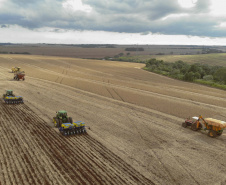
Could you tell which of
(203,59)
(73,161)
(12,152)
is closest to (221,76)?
(73,161)

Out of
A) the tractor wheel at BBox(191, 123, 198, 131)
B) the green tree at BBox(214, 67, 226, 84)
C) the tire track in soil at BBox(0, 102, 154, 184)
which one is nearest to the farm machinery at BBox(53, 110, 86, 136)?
the tire track in soil at BBox(0, 102, 154, 184)

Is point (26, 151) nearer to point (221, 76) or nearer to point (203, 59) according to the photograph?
point (221, 76)

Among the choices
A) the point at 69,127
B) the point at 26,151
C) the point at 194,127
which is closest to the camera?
the point at 26,151

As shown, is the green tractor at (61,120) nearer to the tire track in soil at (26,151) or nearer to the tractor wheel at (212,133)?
the tire track in soil at (26,151)

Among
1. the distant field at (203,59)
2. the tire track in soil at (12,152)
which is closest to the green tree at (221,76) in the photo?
the tire track in soil at (12,152)

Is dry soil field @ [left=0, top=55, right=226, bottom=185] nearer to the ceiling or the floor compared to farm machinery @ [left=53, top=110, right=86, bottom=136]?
nearer to the floor

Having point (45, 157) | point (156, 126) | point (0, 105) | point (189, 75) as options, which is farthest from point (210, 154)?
point (189, 75)

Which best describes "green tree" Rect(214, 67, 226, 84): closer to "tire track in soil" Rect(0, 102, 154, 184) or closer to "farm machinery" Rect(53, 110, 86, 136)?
"farm machinery" Rect(53, 110, 86, 136)

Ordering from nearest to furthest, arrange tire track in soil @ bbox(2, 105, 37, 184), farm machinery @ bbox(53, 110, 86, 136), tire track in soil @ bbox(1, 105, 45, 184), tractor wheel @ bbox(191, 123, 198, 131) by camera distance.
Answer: tire track in soil @ bbox(1, 105, 45, 184) < tire track in soil @ bbox(2, 105, 37, 184) < farm machinery @ bbox(53, 110, 86, 136) < tractor wheel @ bbox(191, 123, 198, 131)
